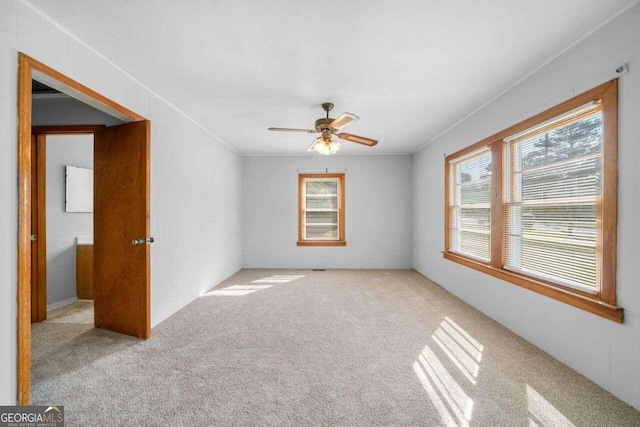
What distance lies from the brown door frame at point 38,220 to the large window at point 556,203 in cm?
457

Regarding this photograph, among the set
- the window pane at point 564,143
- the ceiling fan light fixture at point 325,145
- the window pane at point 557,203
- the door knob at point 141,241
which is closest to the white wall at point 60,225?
the door knob at point 141,241

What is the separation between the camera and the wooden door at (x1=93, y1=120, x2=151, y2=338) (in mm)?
2822

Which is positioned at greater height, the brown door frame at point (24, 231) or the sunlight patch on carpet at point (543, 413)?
the brown door frame at point (24, 231)

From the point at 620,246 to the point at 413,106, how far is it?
2395mm

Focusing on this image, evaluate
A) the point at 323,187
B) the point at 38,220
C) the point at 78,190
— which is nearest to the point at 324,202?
the point at 323,187

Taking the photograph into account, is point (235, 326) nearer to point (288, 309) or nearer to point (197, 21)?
point (288, 309)

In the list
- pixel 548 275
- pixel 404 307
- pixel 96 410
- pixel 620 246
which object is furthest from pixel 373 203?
pixel 96 410

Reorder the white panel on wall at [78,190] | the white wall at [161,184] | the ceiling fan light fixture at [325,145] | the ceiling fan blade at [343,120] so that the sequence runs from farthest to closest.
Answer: the white panel on wall at [78,190], the ceiling fan light fixture at [325,145], the ceiling fan blade at [343,120], the white wall at [161,184]

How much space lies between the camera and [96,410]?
5.95 ft

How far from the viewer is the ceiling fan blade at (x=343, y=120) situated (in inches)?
110

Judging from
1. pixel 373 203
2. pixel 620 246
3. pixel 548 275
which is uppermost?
pixel 373 203

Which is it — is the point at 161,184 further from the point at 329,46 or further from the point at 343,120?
the point at 329,46

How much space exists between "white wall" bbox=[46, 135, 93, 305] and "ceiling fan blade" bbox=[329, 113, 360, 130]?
376 centimetres

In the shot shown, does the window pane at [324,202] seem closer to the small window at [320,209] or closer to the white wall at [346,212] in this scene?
the small window at [320,209]
